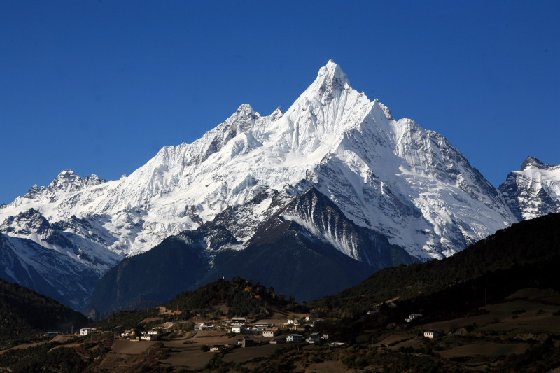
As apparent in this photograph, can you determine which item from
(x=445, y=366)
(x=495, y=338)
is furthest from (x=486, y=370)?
(x=495, y=338)

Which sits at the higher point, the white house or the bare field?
the white house

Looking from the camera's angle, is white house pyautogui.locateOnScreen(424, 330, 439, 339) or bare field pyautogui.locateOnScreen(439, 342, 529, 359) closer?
bare field pyautogui.locateOnScreen(439, 342, 529, 359)

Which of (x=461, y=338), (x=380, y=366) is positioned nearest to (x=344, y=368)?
(x=380, y=366)

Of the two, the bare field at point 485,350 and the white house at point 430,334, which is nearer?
the bare field at point 485,350

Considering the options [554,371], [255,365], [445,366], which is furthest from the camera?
[255,365]

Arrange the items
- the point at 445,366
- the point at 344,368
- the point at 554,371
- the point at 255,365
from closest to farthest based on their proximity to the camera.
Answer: the point at 554,371 → the point at 445,366 → the point at 344,368 → the point at 255,365

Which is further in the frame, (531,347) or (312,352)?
(312,352)

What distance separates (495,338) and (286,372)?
1149 inches

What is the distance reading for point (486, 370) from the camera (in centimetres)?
16900

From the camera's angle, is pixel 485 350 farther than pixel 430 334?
No

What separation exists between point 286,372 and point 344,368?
28.3ft

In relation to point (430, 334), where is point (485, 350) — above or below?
below

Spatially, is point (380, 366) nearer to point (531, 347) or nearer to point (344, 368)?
point (344, 368)

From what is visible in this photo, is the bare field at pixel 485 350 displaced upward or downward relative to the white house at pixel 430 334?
downward
